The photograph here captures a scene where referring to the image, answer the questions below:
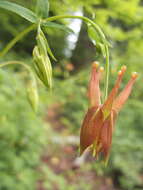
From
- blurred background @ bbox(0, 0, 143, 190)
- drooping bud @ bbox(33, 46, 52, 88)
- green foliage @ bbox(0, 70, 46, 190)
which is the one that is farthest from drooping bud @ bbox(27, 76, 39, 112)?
green foliage @ bbox(0, 70, 46, 190)

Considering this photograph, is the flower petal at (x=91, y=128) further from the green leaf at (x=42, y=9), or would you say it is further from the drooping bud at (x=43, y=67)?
the green leaf at (x=42, y=9)

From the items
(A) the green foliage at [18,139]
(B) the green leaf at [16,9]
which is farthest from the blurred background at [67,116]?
(B) the green leaf at [16,9]

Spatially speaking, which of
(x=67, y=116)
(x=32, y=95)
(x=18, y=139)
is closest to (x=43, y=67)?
(x=32, y=95)

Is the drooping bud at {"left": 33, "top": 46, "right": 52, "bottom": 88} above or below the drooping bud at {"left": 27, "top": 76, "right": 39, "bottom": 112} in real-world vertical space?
above

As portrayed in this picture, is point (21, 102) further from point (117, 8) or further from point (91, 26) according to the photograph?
point (91, 26)

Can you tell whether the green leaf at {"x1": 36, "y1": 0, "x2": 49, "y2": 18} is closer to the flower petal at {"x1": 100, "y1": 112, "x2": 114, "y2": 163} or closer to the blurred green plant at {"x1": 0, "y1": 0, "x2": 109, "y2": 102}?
the blurred green plant at {"x1": 0, "y1": 0, "x2": 109, "y2": 102}

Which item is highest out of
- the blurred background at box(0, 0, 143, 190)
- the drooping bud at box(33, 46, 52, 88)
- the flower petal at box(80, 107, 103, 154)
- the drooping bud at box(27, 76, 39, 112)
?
the drooping bud at box(33, 46, 52, 88)
